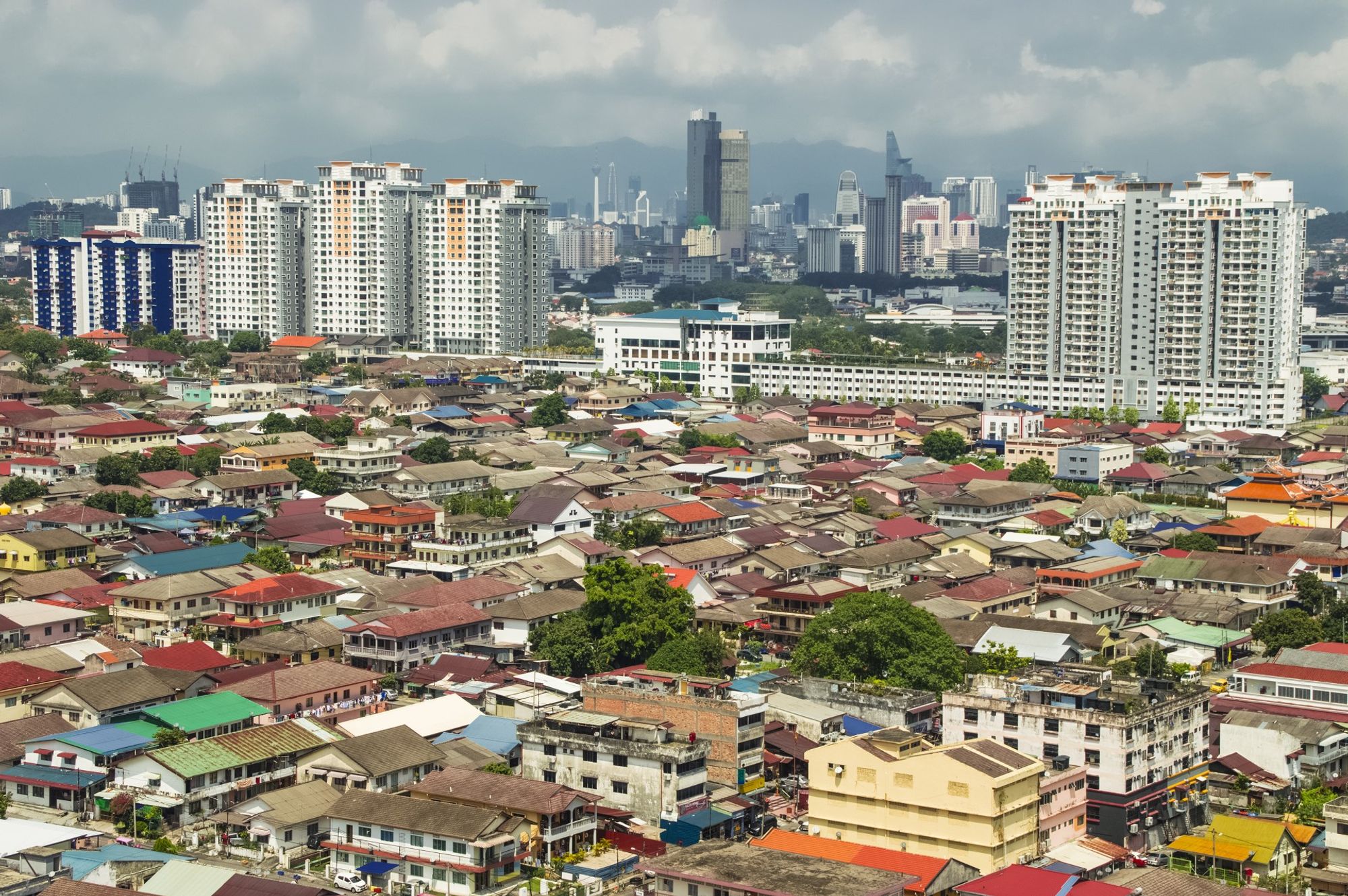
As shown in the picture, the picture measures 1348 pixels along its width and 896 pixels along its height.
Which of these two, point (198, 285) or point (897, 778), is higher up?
point (198, 285)

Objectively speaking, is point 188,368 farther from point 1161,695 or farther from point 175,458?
point 1161,695

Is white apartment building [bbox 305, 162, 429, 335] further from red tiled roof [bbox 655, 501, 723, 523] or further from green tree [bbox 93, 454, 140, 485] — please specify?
red tiled roof [bbox 655, 501, 723, 523]

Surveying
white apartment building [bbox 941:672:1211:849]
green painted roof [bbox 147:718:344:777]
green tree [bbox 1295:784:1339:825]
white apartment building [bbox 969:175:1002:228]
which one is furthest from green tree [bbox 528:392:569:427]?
white apartment building [bbox 969:175:1002:228]

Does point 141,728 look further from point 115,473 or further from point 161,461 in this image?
point 161,461

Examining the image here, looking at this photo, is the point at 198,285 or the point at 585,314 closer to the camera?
the point at 198,285

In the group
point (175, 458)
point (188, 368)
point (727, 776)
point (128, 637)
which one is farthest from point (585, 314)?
point (727, 776)

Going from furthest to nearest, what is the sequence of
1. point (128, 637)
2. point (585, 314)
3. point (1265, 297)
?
point (585, 314) < point (1265, 297) < point (128, 637)
